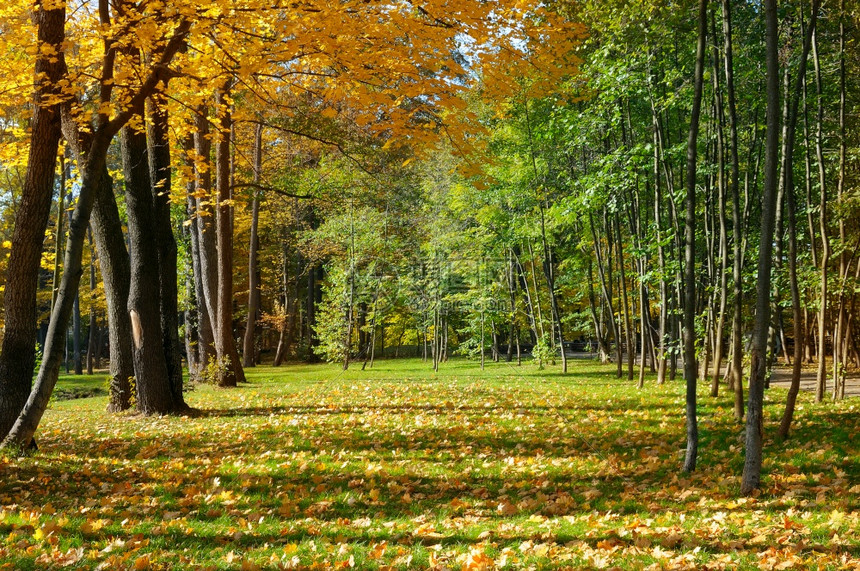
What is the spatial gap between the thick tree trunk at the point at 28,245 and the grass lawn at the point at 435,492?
84 centimetres

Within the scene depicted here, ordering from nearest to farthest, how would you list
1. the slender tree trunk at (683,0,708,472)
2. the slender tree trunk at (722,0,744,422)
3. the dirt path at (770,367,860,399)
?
the slender tree trunk at (683,0,708,472) < the slender tree trunk at (722,0,744,422) < the dirt path at (770,367,860,399)

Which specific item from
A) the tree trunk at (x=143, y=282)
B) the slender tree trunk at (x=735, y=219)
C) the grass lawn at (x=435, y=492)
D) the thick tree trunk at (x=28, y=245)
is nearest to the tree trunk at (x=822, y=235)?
the grass lawn at (x=435, y=492)

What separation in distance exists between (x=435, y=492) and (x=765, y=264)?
3302 millimetres

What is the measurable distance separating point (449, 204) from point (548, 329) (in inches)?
363

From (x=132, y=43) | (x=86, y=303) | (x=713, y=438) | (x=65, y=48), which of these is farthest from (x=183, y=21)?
(x=86, y=303)

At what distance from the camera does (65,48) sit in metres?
6.82

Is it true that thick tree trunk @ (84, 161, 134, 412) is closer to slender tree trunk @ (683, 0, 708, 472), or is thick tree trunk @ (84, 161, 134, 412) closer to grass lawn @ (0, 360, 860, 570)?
grass lawn @ (0, 360, 860, 570)

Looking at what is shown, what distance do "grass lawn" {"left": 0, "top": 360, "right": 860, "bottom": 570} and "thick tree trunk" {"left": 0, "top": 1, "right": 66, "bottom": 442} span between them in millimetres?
836

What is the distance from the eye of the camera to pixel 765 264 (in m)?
4.89

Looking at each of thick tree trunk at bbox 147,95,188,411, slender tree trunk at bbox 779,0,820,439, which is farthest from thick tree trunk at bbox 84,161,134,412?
slender tree trunk at bbox 779,0,820,439

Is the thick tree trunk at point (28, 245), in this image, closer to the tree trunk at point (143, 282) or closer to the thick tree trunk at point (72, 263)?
the thick tree trunk at point (72, 263)

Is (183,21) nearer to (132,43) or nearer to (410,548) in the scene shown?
(132,43)

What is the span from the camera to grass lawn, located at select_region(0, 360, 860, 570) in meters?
3.70

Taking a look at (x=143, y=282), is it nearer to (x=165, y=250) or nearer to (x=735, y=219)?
(x=165, y=250)
